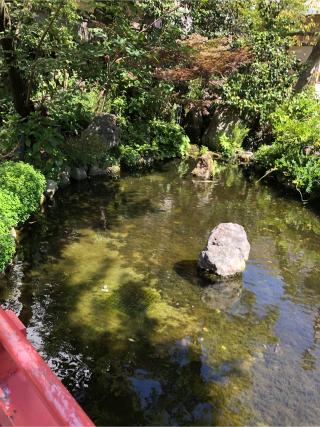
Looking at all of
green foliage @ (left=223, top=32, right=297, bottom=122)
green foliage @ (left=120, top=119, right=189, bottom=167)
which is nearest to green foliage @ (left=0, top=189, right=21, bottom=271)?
green foliage @ (left=120, top=119, right=189, bottom=167)

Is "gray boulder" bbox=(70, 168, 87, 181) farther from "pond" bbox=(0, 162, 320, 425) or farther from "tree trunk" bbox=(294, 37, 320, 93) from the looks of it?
"tree trunk" bbox=(294, 37, 320, 93)

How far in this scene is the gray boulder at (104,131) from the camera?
12836 mm

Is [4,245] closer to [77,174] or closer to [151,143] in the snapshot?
[77,174]

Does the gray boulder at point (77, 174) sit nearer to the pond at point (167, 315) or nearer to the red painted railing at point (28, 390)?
the pond at point (167, 315)

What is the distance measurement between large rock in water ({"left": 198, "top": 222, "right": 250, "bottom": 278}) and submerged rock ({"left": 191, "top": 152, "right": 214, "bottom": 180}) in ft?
21.1

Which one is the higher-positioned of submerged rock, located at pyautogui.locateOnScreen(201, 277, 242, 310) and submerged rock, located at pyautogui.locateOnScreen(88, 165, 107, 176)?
submerged rock, located at pyautogui.locateOnScreen(201, 277, 242, 310)

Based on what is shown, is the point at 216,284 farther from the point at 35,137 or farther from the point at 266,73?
the point at 266,73

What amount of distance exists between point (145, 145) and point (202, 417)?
11376mm

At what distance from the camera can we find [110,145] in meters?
13.6

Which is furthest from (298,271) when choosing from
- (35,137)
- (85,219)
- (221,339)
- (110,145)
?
(110,145)

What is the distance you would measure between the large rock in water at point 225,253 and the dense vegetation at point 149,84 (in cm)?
329

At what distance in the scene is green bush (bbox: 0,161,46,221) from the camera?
7.45m

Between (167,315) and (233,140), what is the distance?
39.8 feet

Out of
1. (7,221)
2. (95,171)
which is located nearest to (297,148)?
(95,171)
